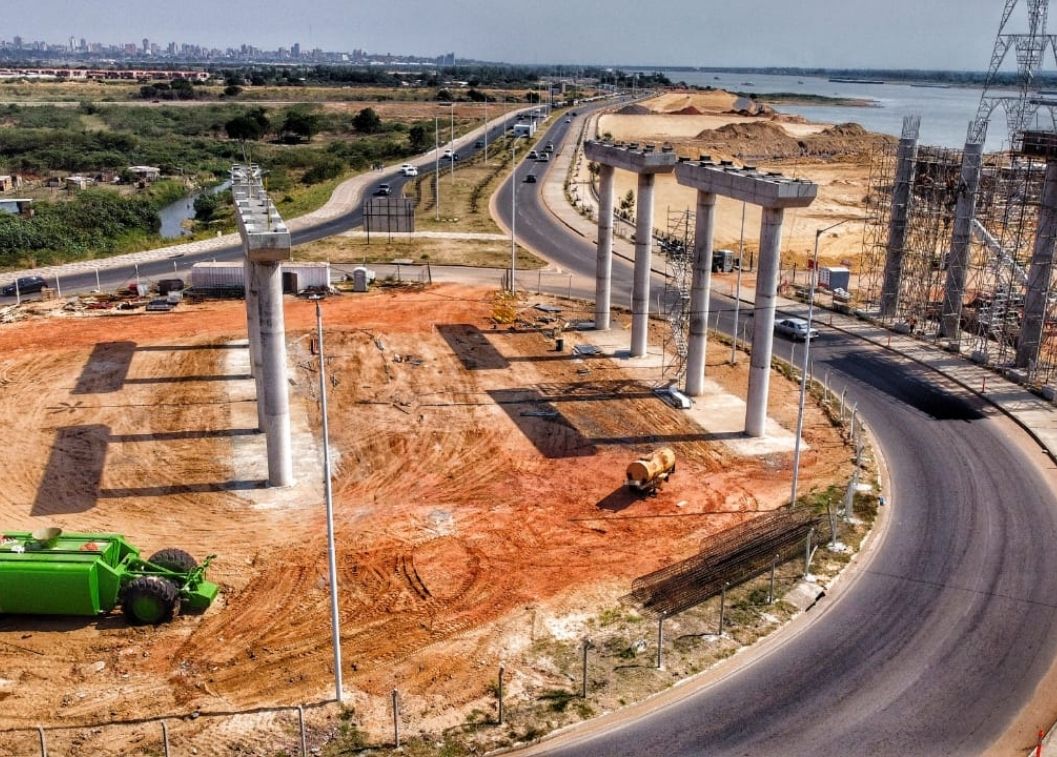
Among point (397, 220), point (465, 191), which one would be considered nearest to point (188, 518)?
point (397, 220)

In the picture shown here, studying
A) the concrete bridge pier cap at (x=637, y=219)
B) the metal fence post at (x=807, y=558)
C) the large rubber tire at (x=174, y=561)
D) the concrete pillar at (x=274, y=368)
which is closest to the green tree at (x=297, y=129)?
the concrete bridge pier cap at (x=637, y=219)

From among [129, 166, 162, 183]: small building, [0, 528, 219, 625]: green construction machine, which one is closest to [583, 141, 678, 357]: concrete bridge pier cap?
[0, 528, 219, 625]: green construction machine

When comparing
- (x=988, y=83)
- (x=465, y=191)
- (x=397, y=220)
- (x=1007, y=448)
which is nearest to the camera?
(x=1007, y=448)

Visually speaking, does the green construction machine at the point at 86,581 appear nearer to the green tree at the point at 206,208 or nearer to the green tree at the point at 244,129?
the green tree at the point at 206,208

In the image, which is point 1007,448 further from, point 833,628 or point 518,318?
point 518,318

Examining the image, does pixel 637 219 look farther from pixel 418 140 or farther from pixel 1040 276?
pixel 418 140

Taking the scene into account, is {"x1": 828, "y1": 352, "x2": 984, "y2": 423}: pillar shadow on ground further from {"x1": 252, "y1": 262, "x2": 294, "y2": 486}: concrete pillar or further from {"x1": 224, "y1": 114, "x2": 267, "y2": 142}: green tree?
{"x1": 224, "y1": 114, "x2": 267, "y2": 142}: green tree

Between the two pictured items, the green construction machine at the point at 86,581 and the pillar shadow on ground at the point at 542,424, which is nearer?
the green construction machine at the point at 86,581

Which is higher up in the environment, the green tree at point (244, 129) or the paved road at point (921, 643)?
the green tree at point (244, 129)
